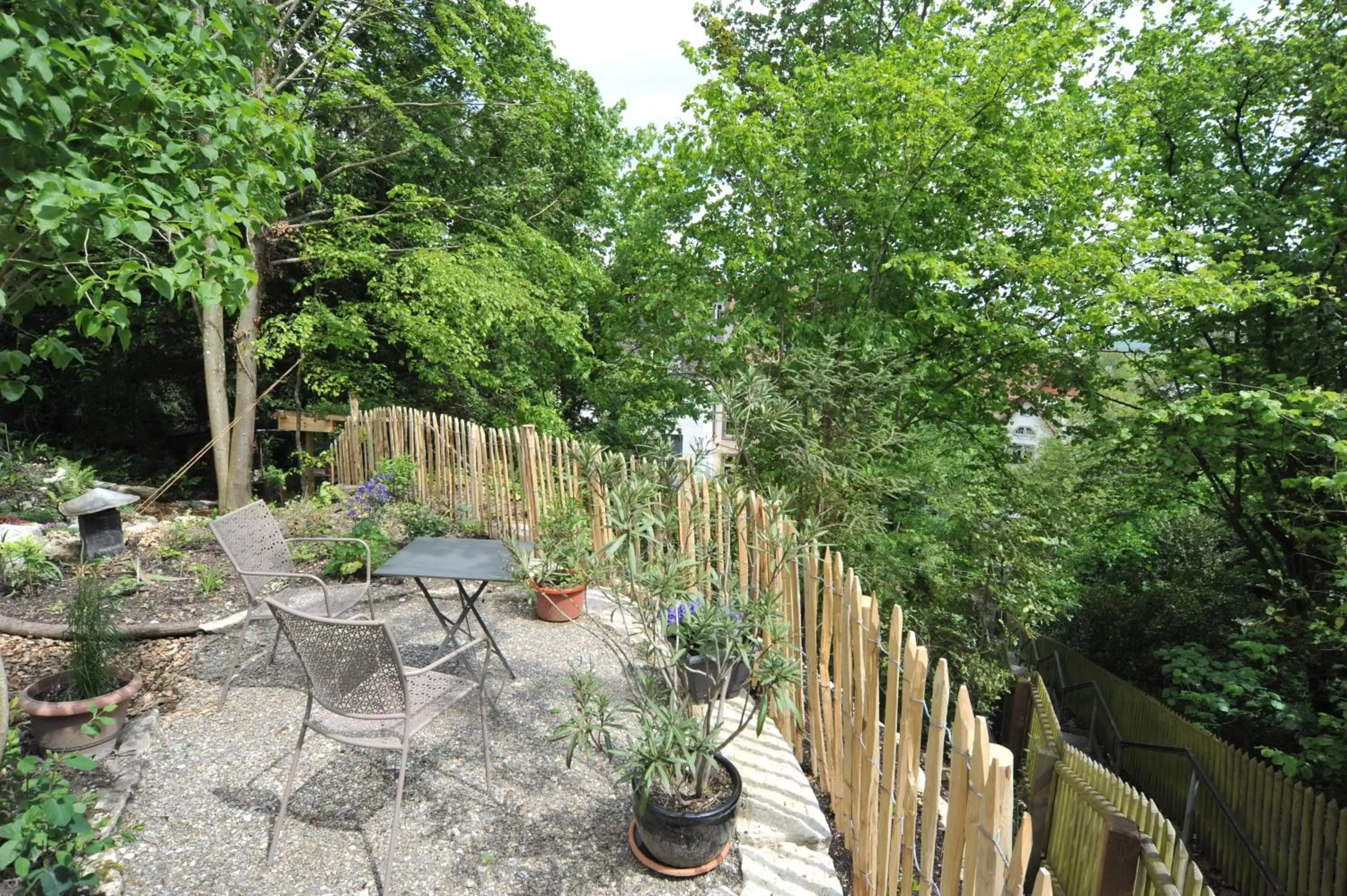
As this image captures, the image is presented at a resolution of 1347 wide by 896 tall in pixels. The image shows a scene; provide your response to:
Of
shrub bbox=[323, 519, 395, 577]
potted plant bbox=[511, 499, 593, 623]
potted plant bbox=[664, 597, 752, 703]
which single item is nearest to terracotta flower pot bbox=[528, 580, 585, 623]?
potted plant bbox=[511, 499, 593, 623]

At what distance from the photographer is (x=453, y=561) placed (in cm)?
326

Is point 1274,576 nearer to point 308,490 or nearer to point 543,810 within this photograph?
point 543,810

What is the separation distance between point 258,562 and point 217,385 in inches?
203

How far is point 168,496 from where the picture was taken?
30.7 feet

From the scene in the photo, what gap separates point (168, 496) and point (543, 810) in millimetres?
9871

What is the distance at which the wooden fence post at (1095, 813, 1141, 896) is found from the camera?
7.05 ft

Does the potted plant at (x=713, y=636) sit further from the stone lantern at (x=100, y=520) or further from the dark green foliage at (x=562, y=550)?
the stone lantern at (x=100, y=520)

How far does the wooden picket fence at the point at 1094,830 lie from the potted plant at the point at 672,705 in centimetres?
122

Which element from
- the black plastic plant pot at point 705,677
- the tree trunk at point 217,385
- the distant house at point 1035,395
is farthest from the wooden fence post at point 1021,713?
the tree trunk at point 217,385

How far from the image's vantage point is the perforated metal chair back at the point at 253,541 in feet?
10.6

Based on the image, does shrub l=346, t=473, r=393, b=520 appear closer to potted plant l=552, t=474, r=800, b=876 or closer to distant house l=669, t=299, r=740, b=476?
distant house l=669, t=299, r=740, b=476

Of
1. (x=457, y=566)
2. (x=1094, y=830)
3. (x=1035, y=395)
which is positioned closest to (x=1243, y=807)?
(x=1094, y=830)

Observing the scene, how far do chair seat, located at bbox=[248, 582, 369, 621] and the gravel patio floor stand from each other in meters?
0.44

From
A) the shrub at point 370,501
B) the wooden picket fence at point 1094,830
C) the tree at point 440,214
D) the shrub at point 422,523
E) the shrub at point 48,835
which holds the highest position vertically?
the tree at point 440,214
